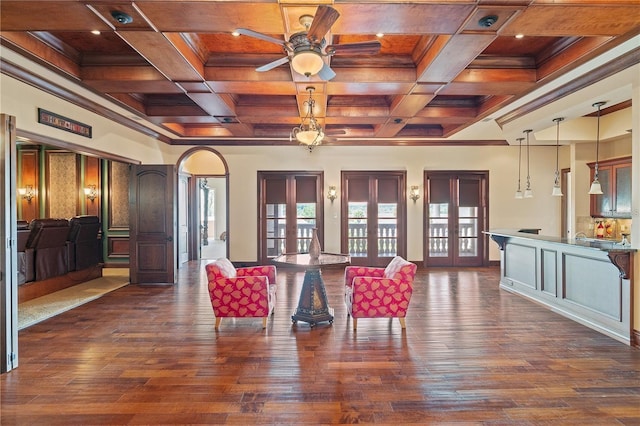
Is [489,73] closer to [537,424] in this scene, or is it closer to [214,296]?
[537,424]

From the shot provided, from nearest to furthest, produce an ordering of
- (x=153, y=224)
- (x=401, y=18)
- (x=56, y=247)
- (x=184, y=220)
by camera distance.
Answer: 1. (x=401, y=18)
2. (x=56, y=247)
3. (x=153, y=224)
4. (x=184, y=220)

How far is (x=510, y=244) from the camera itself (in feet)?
20.1

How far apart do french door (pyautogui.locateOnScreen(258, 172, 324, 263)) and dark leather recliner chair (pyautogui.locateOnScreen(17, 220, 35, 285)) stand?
4.29m

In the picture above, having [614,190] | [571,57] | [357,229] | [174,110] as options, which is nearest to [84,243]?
[174,110]

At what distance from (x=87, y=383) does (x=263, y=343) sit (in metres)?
1.61

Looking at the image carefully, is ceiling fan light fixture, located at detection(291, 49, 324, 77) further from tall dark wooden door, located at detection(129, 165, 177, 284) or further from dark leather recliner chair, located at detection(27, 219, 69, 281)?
dark leather recliner chair, located at detection(27, 219, 69, 281)

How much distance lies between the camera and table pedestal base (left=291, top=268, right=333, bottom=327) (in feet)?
14.2

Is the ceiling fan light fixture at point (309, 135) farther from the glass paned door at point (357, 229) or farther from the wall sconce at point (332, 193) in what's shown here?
the glass paned door at point (357, 229)

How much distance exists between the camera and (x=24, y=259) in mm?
5492

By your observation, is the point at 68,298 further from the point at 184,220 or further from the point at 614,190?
the point at 614,190

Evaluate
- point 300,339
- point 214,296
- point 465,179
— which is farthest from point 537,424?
point 465,179

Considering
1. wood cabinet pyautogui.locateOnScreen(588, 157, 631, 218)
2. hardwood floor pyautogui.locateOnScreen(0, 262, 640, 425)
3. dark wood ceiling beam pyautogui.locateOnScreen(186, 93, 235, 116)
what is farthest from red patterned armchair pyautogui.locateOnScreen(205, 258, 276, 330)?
wood cabinet pyautogui.locateOnScreen(588, 157, 631, 218)

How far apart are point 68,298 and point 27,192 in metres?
3.75

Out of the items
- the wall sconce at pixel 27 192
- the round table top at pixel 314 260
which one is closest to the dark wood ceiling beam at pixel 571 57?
the round table top at pixel 314 260
